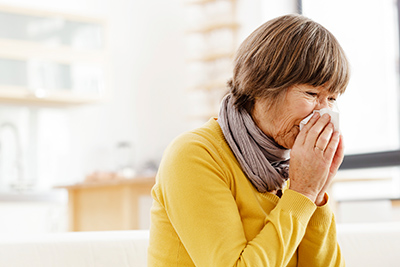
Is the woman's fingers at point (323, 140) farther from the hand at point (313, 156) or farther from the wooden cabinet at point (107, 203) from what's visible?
the wooden cabinet at point (107, 203)

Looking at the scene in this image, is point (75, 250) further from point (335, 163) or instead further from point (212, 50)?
point (212, 50)

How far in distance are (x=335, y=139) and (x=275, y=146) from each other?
0.13m

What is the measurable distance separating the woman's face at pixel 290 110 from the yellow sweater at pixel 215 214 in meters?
0.10

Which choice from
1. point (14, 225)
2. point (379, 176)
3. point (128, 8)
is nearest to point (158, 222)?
point (379, 176)

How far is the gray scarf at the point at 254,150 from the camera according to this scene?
1099 mm

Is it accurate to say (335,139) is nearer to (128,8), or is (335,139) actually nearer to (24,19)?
(24,19)

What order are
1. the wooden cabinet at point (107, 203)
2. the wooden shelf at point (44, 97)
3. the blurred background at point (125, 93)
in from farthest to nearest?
the wooden shelf at point (44, 97) → the blurred background at point (125, 93) → the wooden cabinet at point (107, 203)

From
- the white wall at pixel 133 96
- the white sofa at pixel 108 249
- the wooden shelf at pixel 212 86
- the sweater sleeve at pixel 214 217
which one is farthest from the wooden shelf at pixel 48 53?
the sweater sleeve at pixel 214 217

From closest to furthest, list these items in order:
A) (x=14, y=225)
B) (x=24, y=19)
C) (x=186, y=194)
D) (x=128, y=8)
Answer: (x=186, y=194) → (x=14, y=225) → (x=24, y=19) → (x=128, y=8)

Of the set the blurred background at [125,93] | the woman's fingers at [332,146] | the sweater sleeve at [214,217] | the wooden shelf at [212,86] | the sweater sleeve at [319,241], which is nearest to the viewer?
the sweater sleeve at [214,217]

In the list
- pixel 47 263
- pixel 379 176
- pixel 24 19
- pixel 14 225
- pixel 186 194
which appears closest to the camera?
pixel 186 194

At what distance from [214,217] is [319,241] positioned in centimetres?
34

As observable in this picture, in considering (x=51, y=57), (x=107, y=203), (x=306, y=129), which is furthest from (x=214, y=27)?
(x=306, y=129)

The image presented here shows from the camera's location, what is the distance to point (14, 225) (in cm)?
414
